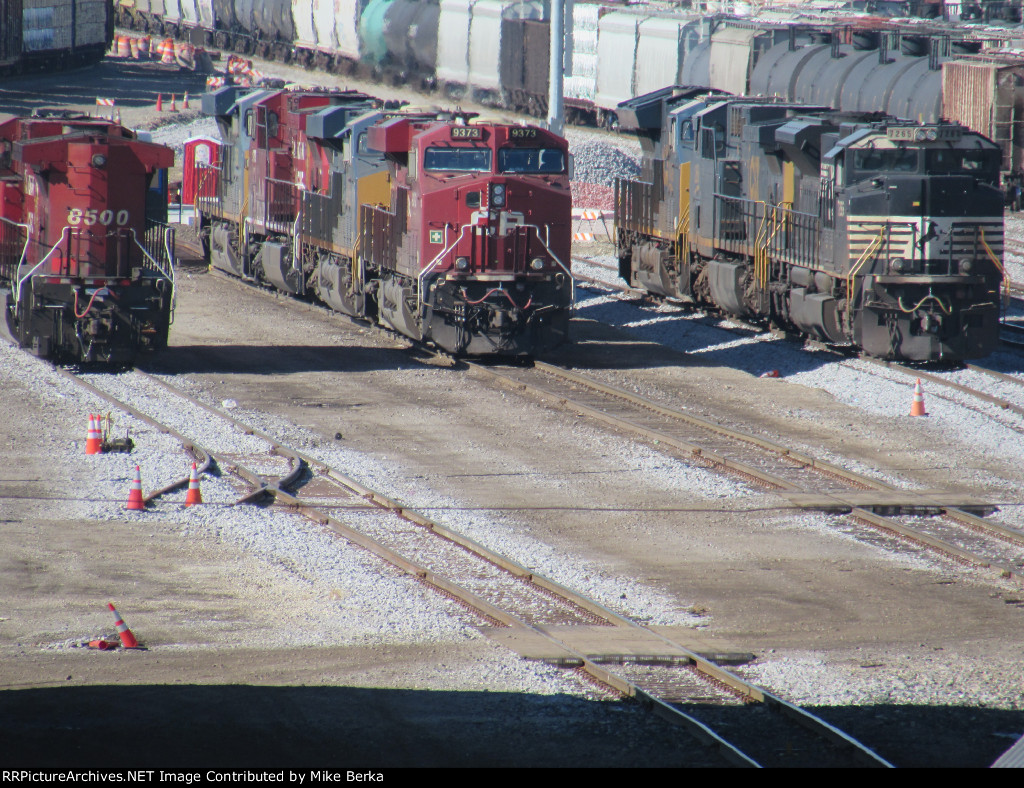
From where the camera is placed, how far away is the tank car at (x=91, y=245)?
20.8m

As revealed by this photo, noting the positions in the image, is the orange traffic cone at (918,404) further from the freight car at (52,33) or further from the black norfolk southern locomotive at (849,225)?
the freight car at (52,33)

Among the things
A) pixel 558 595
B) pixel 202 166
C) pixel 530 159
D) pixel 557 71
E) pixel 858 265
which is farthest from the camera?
pixel 202 166

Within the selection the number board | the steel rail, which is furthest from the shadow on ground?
the number board

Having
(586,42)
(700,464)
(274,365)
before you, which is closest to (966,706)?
(700,464)

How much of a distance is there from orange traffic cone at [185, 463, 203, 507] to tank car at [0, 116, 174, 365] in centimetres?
692

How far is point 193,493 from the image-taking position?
1458 centimetres

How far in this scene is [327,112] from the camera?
83.5 ft

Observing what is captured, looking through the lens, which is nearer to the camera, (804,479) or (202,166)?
(804,479)

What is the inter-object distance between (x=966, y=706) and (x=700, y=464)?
719 cm

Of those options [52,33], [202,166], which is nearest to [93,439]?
[202,166]

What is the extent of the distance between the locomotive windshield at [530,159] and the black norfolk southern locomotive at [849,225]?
3.77m

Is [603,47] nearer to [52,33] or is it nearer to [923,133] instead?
[52,33]

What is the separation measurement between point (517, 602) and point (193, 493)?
4307mm

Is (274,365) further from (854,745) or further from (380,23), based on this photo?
(380,23)
